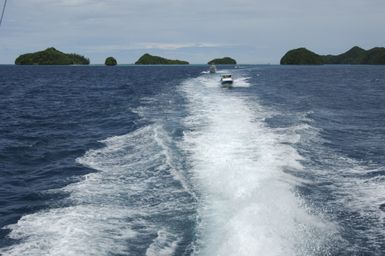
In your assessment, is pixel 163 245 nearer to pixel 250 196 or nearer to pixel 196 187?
pixel 250 196

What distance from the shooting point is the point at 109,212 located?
51.9 ft

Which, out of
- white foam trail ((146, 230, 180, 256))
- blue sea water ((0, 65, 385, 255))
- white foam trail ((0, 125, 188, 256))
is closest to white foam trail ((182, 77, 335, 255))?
blue sea water ((0, 65, 385, 255))

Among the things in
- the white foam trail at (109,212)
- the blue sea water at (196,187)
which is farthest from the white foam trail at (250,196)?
the white foam trail at (109,212)

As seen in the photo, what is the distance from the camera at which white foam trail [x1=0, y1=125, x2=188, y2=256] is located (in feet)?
42.9

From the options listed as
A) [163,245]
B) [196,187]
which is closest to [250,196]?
[196,187]

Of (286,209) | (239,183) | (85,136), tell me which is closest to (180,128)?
(85,136)

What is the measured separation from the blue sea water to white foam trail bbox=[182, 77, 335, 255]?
6 cm

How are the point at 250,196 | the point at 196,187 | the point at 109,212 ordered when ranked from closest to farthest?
the point at 109,212, the point at 250,196, the point at 196,187

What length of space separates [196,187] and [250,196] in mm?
2615

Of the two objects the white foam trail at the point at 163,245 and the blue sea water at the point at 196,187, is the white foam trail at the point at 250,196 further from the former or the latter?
the white foam trail at the point at 163,245

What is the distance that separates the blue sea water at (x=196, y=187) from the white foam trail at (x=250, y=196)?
0.06m

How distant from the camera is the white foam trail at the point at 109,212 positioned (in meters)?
13.1

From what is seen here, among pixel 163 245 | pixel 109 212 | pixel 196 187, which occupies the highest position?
pixel 196 187

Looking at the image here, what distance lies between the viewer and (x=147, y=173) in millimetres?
20656
